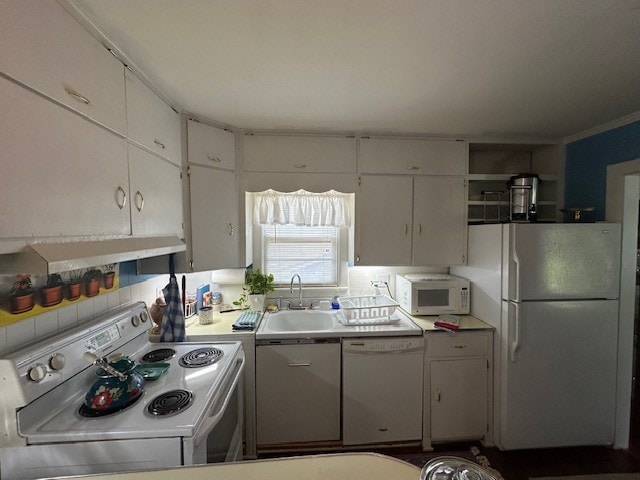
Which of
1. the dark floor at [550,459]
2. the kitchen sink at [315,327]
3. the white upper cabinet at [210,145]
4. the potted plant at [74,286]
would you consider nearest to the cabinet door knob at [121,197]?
the potted plant at [74,286]

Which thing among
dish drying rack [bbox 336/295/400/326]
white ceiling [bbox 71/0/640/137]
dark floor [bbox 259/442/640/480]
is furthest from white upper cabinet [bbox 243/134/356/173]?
Result: dark floor [bbox 259/442/640/480]

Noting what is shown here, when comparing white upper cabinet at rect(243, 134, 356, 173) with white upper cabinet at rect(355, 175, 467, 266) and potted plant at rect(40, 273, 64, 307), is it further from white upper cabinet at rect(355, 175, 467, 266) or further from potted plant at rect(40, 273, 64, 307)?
potted plant at rect(40, 273, 64, 307)

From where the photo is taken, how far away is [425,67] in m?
1.29

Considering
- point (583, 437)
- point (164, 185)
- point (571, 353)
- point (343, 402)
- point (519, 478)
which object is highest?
point (164, 185)

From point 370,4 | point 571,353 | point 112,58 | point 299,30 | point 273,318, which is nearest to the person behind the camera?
point 370,4

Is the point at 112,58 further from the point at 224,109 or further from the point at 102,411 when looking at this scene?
the point at 102,411

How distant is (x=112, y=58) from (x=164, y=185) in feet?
2.13

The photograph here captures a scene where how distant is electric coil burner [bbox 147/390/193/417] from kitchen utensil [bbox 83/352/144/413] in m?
0.10

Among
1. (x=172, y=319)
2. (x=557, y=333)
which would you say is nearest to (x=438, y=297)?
(x=557, y=333)

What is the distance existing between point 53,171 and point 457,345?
2453 millimetres

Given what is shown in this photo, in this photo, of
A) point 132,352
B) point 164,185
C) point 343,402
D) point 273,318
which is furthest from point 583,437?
point 164,185

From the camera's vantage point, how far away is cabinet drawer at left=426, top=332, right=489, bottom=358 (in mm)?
1914

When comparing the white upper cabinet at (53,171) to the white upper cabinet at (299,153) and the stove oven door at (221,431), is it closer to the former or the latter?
the stove oven door at (221,431)

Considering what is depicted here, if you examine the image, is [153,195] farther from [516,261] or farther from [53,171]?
[516,261]
